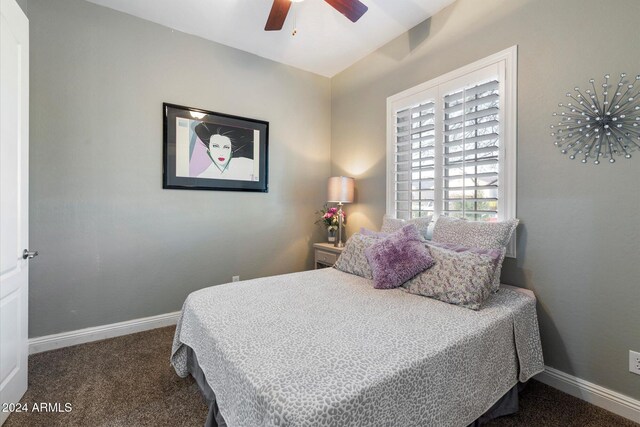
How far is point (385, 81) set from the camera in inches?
121

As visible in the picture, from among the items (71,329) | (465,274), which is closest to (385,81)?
(465,274)

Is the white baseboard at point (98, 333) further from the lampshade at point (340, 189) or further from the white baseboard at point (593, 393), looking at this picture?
the white baseboard at point (593, 393)

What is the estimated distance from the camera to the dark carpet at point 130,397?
1.58m

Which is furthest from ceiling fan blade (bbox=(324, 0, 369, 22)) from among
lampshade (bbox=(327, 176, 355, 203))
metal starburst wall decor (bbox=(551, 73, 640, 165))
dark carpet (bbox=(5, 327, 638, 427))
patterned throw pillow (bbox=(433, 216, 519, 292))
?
dark carpet (bbox=(5, 327, 638, 427))

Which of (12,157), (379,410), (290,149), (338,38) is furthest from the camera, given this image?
(290,149)

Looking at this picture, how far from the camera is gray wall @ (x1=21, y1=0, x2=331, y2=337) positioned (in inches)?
91.1

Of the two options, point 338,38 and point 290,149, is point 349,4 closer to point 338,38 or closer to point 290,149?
point 338,38

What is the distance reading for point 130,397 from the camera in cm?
176

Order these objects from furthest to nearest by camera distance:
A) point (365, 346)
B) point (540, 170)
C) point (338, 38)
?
point (338, 38), point (540, 170), point (365, 346)

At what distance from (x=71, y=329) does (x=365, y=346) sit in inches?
102

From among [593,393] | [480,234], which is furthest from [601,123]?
[593,393]

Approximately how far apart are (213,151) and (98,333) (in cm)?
191

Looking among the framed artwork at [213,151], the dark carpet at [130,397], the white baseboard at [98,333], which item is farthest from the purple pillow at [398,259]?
the white baseboard at [98,333]

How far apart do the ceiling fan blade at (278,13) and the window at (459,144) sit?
4.28 ft
